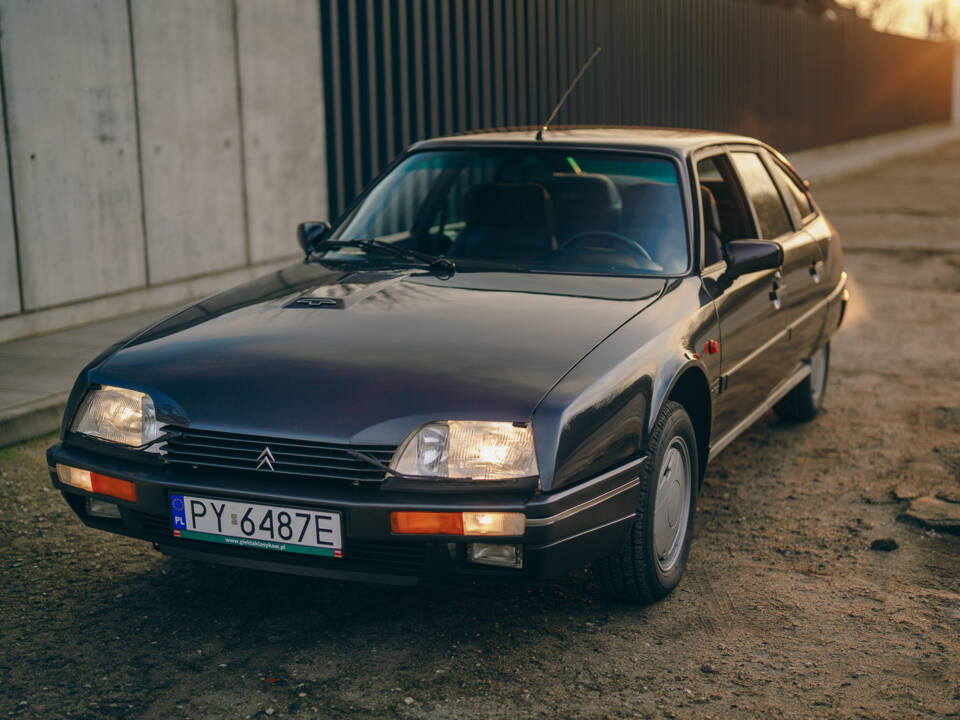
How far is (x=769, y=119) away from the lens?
81.6 feet

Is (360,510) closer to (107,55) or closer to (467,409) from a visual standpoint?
(467,409)

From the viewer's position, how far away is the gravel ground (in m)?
3.03

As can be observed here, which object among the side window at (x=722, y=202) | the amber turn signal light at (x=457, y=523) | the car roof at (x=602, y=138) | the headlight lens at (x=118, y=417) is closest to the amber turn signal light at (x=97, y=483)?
the headlight lens at (x=118, y=417)

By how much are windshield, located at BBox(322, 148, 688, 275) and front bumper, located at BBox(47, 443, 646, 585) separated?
3.96 ft

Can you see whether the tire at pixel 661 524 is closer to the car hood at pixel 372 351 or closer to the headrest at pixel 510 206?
the car hood at pixel 372 351

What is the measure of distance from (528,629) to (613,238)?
1597 millimetres

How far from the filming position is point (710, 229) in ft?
14.9

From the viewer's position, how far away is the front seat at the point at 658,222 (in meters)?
4.24

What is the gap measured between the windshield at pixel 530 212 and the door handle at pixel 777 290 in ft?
2.33

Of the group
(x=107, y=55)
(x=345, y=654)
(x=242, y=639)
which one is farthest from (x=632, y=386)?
(x=107, y=55)

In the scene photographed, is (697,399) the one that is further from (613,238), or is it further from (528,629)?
(528,629)

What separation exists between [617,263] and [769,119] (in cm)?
2195

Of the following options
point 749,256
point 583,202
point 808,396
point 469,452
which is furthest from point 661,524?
point 808,396

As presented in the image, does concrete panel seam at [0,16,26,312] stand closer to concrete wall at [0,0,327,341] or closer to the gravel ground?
concrete wall at [0,0,327,341]
